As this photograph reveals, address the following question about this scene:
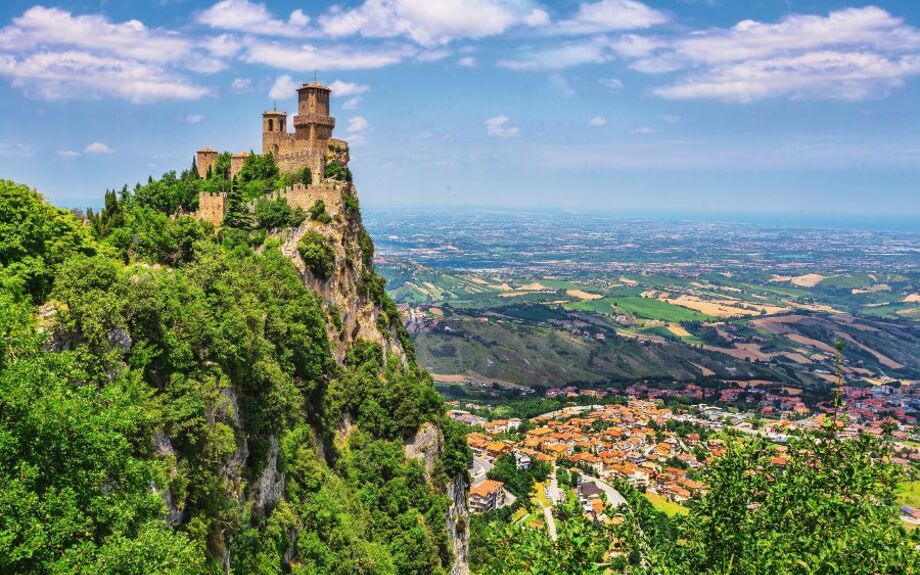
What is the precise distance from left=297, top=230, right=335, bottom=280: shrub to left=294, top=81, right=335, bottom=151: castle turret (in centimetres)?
810

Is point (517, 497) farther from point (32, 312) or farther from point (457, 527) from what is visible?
point (32, 312)

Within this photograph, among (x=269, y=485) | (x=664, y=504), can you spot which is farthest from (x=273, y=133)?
(x=664, y=504)

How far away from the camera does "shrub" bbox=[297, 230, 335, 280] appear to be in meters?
39.3

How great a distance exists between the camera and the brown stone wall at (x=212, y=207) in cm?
4016

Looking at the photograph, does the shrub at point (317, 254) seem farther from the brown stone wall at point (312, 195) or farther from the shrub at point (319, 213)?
the brown stone wall at point (312, 195)

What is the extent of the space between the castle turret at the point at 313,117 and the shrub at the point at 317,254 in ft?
26.6

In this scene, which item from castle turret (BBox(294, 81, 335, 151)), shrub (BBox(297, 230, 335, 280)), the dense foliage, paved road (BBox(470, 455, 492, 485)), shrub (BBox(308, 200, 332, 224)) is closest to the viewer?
the dense foliage

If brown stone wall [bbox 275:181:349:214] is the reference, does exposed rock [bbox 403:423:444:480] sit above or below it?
below

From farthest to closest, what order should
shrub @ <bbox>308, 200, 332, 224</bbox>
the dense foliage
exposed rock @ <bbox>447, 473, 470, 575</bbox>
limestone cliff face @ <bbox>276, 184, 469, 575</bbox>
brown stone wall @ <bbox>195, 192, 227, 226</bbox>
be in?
shrub @ <bbox>308, 200, 332, 224</bbox>
exposed rock @ <bbox>447, 473, 470, 575</bbox>
limestone cliff face @ <bbox>276, 184, 469, 575</bbox>
brown stone wall @ <bbox>195, 192, 227, 226</bbox>
the dense foliage

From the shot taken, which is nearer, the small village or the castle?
the castle

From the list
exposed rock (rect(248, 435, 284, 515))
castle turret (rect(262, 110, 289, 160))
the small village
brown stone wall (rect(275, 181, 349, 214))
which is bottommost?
the small village

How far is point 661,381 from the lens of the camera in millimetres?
146750

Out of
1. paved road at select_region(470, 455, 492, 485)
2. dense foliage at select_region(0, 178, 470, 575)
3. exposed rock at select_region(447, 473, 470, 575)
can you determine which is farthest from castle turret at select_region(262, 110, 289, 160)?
paved road at select_region(470, 455, 492, 485)

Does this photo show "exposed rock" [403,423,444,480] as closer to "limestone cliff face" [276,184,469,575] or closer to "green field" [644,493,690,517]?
"limestone cliff face" [276,184,469,575]
